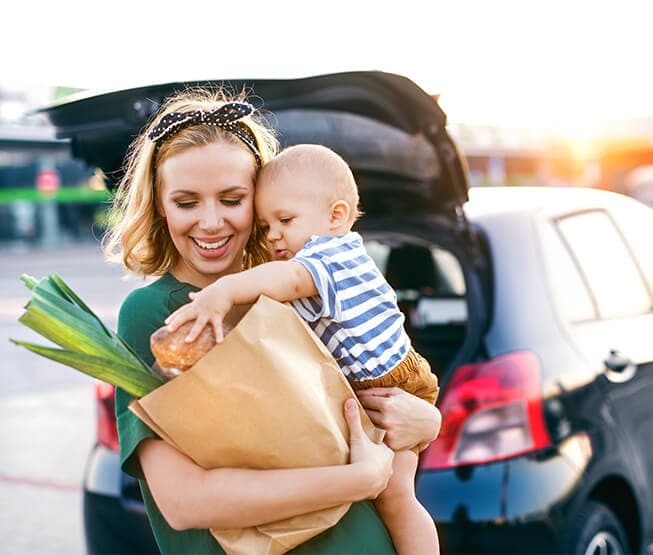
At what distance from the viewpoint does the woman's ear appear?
5.38ft

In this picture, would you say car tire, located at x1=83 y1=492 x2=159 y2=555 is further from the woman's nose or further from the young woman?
the woman's nose

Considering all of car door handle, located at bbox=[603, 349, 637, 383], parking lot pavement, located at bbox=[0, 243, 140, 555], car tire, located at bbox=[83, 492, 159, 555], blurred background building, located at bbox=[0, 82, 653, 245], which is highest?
car door handle, located at bbox=[603, 349, 637, 383]

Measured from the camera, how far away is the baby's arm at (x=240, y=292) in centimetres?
133

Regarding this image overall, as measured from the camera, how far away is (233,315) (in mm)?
1400

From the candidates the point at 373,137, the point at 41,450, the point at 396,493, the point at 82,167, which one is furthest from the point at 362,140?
the point at 82,167

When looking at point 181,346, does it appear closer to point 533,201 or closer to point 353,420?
point 353,420

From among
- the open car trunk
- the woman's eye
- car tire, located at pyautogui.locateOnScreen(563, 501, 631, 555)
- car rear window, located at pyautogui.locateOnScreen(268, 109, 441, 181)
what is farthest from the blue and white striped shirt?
car tire, located at pyautogui.locateOnScreen(563, 501, 631, 555)

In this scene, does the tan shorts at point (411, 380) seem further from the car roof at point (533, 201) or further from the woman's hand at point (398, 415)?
the car roof at point (533, 201)

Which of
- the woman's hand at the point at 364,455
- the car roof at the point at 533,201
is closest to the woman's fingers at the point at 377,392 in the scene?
the woman's hand at the point at 364,455

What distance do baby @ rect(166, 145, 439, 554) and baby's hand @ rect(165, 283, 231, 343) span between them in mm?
84

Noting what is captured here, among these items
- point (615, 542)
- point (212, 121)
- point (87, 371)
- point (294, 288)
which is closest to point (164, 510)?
point (87, 371)

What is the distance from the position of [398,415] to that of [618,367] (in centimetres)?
200

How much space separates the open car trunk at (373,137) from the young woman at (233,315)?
0.69 metres

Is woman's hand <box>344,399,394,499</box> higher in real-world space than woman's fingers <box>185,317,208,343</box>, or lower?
lower
